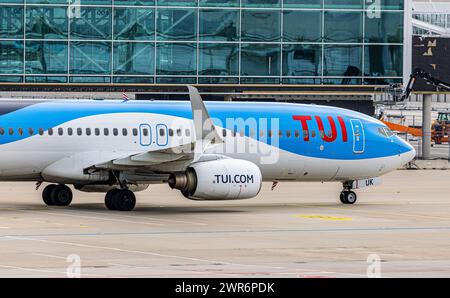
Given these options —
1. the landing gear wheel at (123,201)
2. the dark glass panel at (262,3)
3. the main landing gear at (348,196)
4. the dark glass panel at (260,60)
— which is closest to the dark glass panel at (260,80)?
the dark glass panel at (260,60)

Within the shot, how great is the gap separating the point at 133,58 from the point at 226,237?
104 ft

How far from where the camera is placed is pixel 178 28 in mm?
55500

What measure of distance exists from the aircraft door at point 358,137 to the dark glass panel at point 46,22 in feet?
74.4

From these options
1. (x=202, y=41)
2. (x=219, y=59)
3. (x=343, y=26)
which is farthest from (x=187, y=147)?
(x=343, y=26)

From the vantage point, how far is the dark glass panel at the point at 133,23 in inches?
2169

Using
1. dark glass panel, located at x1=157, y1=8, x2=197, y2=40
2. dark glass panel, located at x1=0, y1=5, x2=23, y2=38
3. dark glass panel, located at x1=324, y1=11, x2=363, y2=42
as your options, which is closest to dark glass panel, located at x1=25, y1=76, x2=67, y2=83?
dark glass panel, located at x1=0, y1=5, x2=23, y2=38

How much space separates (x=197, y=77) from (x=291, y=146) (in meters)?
21.7

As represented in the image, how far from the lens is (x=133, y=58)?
55562 millimetres

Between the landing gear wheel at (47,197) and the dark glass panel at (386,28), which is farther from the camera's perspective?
the dark glass panel at (386,28)

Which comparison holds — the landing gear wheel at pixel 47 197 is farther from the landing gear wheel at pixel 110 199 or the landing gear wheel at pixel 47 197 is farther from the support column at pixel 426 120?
the support column at pixel 426 120

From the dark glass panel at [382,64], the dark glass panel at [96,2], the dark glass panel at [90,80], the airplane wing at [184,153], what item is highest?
the dark glass panel at [96,2]

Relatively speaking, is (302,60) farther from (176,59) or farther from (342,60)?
(176,59)

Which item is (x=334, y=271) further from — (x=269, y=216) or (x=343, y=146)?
(x=343, y=146)

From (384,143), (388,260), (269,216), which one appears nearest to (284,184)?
(384,143)
